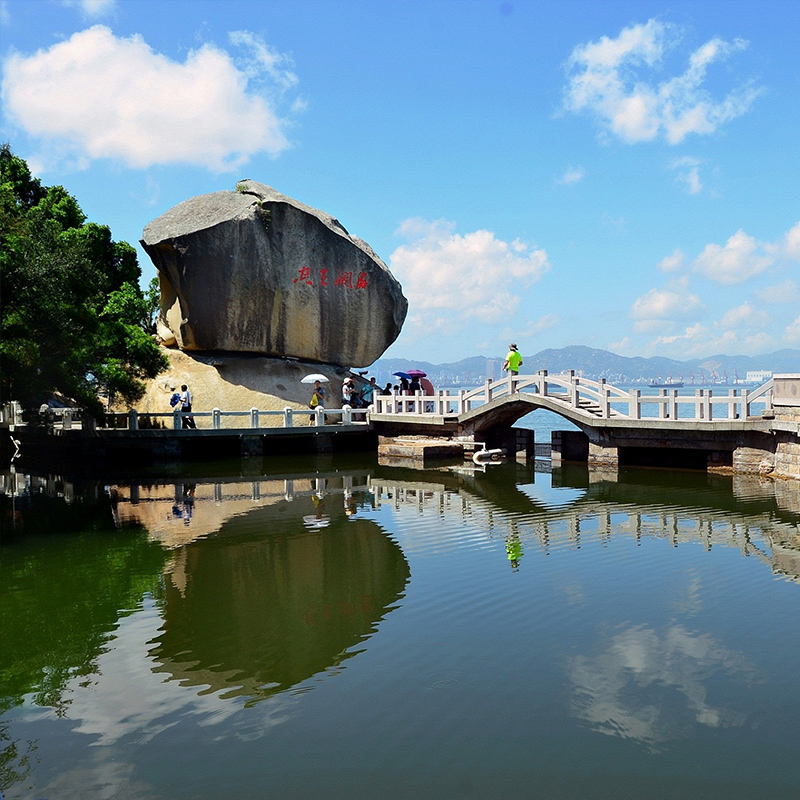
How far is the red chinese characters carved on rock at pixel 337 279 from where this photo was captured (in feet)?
86.1

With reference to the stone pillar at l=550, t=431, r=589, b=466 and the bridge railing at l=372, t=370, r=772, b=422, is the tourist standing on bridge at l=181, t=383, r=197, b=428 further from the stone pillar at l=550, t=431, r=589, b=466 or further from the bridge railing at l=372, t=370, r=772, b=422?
the stone pillar at l=550, t=431, r=589, b=466

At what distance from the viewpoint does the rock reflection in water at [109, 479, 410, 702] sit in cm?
655

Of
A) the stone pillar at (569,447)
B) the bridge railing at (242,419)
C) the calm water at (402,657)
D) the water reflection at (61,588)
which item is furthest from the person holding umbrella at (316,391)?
the calm water at (402,657)

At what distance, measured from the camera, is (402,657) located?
6621mm

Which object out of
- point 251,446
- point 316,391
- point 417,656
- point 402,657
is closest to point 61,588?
point 402,657

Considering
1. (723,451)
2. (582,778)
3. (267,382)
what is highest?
(267,382)

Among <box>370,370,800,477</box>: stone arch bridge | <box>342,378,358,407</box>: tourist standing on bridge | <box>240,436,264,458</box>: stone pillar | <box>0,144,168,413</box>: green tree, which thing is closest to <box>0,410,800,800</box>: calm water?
<box>370,370,800,477</box>: stone arch bridge

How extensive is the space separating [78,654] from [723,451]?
15.1 metres

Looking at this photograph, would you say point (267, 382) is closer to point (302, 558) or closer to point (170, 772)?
point (302, 558)

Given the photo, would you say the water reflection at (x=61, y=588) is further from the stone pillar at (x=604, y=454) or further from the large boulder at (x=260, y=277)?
the stone pillar at (x=604, y=454)

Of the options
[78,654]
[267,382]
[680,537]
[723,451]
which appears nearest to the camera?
[78,654]

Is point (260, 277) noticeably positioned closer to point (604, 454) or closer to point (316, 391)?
point (316, 391)

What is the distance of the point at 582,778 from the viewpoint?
15.5 ft

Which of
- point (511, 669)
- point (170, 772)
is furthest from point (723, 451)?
point (170, 772)
